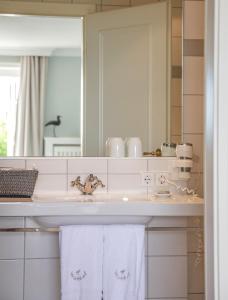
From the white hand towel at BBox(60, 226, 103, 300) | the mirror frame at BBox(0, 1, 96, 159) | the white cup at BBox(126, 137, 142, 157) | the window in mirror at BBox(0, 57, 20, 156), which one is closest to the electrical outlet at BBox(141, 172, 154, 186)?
the white cup at BBox(126, 137, 142, 157)

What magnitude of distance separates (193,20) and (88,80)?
723mm

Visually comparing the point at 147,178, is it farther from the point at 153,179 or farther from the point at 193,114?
the point at 193,114

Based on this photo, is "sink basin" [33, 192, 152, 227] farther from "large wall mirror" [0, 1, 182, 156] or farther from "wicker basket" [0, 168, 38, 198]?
"large wall mirror" [0, 1, 182, 156]

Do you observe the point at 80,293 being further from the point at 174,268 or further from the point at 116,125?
the point at 116,125

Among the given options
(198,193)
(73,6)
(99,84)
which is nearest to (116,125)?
(99,84)

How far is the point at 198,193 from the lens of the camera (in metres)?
2.03

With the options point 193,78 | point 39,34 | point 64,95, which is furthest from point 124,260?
point 39,34

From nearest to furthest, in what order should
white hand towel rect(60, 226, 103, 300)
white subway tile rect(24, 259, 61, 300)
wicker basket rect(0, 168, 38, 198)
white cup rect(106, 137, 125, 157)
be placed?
white hand towel rect(60, 226, 103, 300), wicker basket rect(0, 168, 38, 198), white subway tile rect(24, 259, 61, 300), white cup rect(106, 137, 125, 157)

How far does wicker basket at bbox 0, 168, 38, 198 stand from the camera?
1792 millimetres

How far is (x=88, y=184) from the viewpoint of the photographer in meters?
1.92

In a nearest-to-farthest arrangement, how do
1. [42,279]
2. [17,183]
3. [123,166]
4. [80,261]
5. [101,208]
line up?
1. [101,208]
2. [80,261]
3. [17,183]
4. [42,279]
5. [123,166]

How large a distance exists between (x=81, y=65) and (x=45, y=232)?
3.27ft

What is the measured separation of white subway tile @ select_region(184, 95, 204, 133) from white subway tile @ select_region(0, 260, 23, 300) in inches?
Result: 48.6

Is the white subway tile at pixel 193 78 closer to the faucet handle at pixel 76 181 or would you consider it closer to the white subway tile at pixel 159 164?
the white subway tile at pixel 159 164
